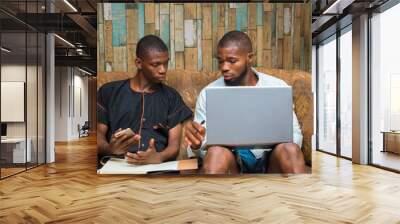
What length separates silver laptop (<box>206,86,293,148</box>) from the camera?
6.80 m

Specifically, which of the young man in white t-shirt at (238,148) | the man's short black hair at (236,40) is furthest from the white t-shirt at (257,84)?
the man's short black hair at (236,40)

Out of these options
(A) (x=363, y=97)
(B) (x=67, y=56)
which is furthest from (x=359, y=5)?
(B) (x=67, y=56)

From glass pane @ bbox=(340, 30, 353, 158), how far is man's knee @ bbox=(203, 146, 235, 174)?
3.78 metres

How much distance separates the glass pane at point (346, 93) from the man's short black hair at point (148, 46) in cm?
456

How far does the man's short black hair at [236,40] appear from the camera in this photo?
704 centimetres

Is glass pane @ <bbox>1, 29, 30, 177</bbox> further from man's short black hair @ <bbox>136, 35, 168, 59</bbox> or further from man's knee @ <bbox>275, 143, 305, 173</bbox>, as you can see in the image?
man's knee @ <bbox>275, 143, 305, 173</bbox>

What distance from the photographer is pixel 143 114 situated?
689 cm

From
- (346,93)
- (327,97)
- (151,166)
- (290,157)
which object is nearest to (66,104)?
(327,97)

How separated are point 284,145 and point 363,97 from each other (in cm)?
273

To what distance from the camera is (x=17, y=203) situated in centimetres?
496

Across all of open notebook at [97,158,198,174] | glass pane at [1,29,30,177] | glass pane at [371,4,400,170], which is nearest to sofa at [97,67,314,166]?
open notebook at [97,158,198,174]

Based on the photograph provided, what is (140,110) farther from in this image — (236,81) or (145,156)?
(236,81)

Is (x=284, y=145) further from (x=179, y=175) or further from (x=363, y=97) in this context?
(x=363, y=97)

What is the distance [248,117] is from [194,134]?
3.09 feet
